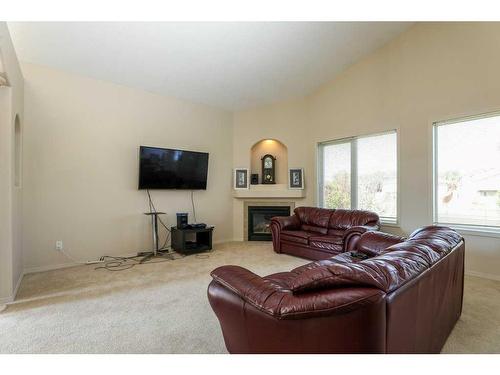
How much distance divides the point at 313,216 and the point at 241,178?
70.7 inches

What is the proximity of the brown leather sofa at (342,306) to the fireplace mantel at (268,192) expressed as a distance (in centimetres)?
383

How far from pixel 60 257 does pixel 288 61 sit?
4.52m

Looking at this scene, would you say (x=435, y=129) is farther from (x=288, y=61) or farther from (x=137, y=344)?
(x=137, y=344)

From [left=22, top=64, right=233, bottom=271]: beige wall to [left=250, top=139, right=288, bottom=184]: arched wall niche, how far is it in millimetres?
1579

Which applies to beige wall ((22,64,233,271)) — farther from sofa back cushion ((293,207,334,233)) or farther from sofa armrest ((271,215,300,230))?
sofa back cushion ((293,207,334,233))

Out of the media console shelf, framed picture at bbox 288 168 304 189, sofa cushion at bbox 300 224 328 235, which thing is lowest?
the media console shelf

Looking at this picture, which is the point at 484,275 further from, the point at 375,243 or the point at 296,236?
the point at 296,236

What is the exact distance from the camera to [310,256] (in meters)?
4.25

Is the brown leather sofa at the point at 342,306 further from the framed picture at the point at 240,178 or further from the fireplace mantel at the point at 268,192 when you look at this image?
the framed picture at the point at 240,178

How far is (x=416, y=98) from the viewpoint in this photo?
158 inches

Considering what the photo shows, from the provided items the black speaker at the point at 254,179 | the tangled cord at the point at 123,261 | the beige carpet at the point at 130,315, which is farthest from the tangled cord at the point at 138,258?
the black speaker at the point at 254,179

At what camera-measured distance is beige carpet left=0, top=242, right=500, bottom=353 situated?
190 cm

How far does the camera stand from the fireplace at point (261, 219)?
5.71 m

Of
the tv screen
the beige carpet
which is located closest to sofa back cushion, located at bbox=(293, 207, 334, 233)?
the beige carpet
